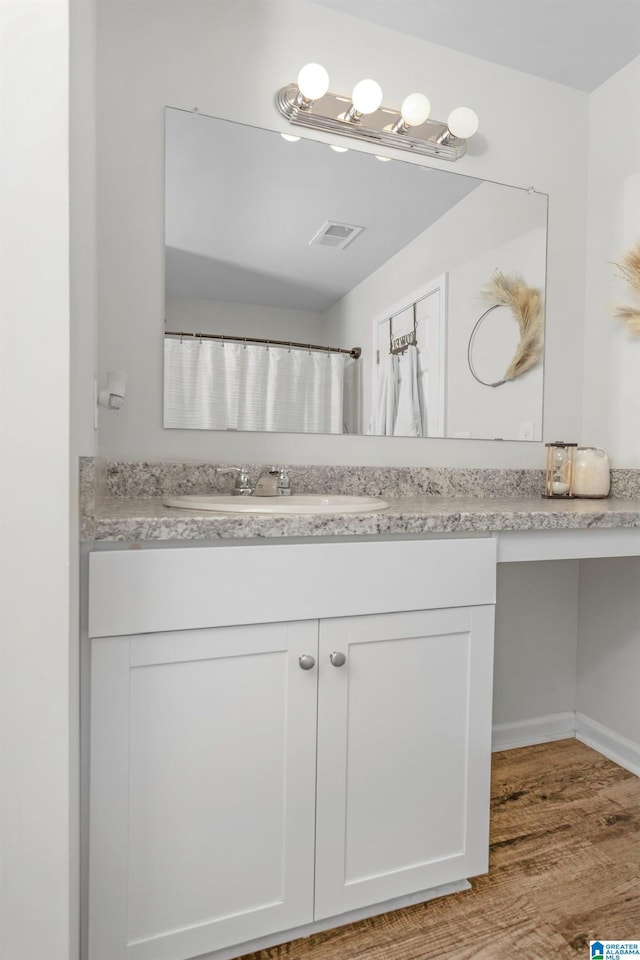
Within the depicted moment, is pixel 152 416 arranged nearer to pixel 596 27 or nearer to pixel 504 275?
pixel 504 275

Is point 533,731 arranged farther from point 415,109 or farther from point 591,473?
point 415,109

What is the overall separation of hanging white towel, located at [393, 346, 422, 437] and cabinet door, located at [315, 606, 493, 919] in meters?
0.77

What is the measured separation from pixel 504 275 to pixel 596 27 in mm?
751

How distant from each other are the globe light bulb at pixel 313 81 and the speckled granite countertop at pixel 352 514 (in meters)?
1.06

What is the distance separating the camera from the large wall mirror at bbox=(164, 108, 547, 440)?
160 cm

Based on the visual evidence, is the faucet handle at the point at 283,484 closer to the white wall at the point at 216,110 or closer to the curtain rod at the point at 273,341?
the white wall at the point at 216,110

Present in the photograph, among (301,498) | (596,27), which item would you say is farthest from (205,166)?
(596,27)

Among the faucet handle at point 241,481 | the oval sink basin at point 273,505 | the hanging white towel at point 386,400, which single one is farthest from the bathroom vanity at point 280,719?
the hanging white towel at point 386,400

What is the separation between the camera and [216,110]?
5.23 feet

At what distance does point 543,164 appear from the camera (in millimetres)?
1998

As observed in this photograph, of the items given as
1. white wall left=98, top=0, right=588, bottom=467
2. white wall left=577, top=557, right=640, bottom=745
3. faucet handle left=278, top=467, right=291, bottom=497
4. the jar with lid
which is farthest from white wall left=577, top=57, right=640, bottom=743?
faucet handle left=278, top=467, right=291, bottom=497

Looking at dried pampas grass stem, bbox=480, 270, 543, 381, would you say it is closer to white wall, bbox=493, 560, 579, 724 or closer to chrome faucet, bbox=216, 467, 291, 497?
white wall, bbox=493, 560, 579, 724

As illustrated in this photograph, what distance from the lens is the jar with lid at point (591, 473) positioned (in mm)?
1846

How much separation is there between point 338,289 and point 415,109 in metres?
0.57
